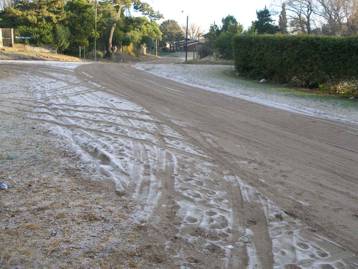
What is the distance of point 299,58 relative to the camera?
21.6 metres

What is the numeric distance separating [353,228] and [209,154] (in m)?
3.18

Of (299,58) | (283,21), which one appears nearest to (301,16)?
(283,21)

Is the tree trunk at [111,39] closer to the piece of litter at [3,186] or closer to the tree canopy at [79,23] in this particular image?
the tree canopy at [79,23]

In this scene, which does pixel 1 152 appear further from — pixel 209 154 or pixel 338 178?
pixel 338 178

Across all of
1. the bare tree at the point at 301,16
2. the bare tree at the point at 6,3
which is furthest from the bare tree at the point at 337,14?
the bare tree at the point at 6,3

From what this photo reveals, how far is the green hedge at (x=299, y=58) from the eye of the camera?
19.2 metres

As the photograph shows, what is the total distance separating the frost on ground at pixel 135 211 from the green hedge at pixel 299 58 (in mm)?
13220

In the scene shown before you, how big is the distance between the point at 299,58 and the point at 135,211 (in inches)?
732

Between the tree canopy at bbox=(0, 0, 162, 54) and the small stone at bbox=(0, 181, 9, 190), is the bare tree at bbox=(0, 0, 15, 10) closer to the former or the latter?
the tree canopy at bbox=(0, 0, 162, 54)

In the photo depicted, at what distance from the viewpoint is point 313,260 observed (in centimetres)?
389

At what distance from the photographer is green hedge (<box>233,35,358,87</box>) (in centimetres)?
1920

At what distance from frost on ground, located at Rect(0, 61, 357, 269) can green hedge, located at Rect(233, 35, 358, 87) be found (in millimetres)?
13220

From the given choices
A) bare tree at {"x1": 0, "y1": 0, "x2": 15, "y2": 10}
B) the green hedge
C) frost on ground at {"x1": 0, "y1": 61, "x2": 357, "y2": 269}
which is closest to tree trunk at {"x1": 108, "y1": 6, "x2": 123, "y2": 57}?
bare tree at {"x1": 0, "y1": 0, "x2": 15, "y2": 10}

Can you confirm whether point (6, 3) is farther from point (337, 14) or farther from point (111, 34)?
point (337, 14)
